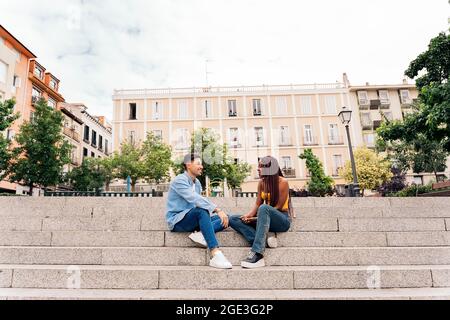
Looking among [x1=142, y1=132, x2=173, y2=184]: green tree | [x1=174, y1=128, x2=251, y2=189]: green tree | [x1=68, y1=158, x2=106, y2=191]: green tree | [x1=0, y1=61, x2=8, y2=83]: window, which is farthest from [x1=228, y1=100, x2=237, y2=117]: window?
[x1=0, y1=61, x2=8, y2=83]: window

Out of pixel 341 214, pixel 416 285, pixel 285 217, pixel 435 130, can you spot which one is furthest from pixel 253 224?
pixel 435 130

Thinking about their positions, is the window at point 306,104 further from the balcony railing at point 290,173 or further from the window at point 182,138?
the window at point 182,138

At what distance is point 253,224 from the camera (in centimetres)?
434

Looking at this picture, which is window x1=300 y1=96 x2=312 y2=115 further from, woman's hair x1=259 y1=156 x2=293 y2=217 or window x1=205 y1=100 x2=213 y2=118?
woman's hair x1=259 y1=156 x2=293 y2=217

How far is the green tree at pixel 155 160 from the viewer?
23.8m

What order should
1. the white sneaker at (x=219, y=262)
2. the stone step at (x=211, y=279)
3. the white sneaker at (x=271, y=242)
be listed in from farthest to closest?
the white sneaker at (x=271, y=242) → the white sneaker at (x=219, y=262) → the stone step at (x=211, y=279)

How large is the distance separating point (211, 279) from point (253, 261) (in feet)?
1.97

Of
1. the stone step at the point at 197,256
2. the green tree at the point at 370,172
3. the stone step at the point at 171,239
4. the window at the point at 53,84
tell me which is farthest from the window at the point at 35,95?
the stone step at the point at 197,256

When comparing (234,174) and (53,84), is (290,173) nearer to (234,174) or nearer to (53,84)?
(234,174)

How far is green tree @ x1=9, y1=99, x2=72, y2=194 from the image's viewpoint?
1914 centimetres

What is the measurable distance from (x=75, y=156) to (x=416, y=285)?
1371 inches

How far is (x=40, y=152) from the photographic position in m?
19.5

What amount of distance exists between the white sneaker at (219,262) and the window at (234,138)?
29721 mm

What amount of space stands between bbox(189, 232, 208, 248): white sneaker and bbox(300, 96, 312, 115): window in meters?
32.5
